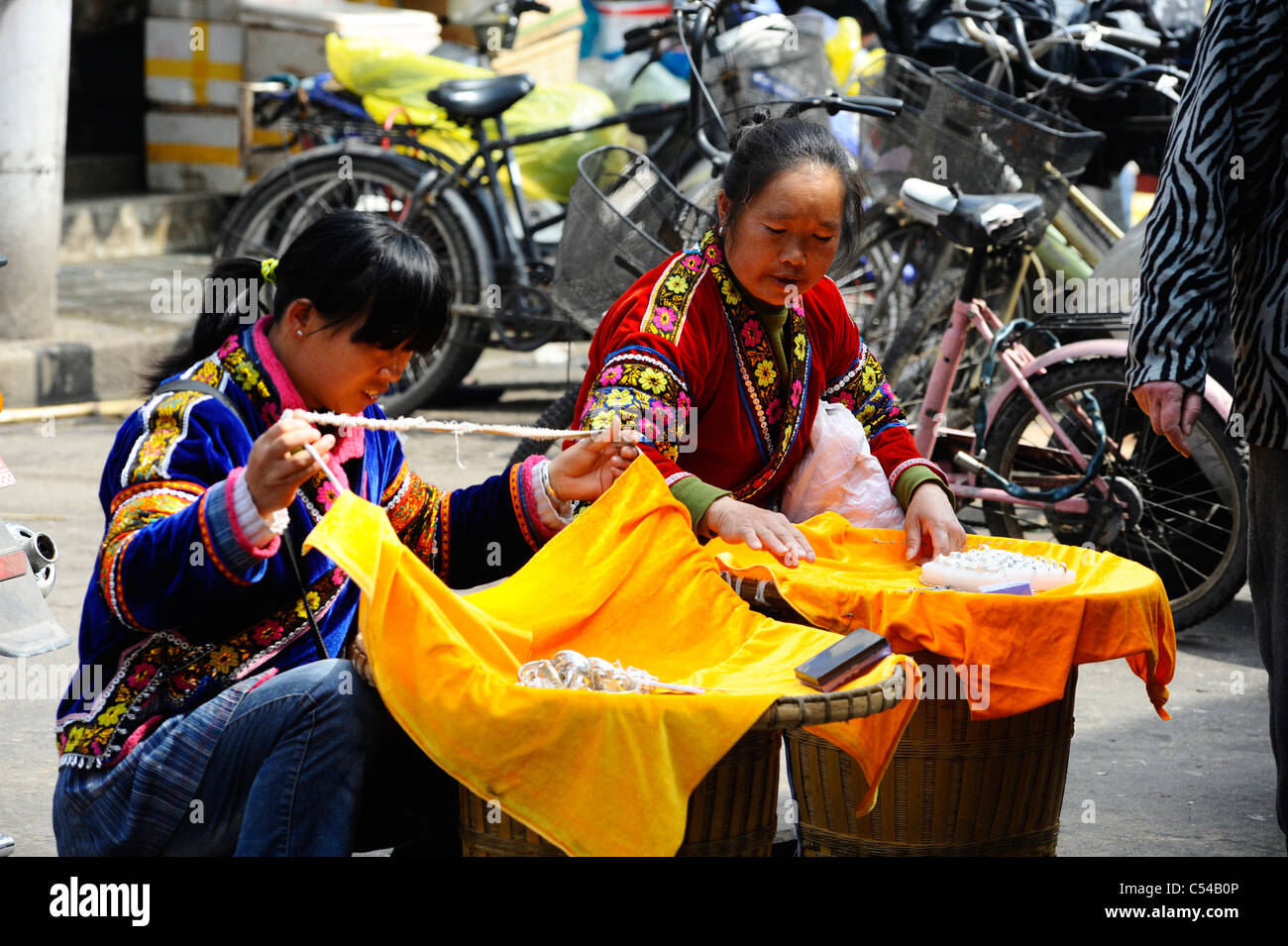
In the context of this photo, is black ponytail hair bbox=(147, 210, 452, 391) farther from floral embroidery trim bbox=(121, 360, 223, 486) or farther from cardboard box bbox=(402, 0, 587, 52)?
cardboard box bbox=(402, 0, 587, 52)

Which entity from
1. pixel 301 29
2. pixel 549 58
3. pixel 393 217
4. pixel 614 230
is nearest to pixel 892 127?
pixel 614 230

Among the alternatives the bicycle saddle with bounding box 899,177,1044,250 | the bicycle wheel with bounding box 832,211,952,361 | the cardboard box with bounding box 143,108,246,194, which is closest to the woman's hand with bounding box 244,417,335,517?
the bicycle saddle with bounding box 899,177,1044,250

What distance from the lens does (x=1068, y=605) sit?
7.83 ft

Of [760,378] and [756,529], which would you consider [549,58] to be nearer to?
[760,378]

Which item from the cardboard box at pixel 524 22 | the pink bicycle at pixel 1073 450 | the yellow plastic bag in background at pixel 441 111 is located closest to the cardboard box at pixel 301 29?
the cardboard box at pixel 524 22

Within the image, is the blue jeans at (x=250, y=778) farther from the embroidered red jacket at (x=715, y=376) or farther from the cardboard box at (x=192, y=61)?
the cardboard box at (x=192, y=61)

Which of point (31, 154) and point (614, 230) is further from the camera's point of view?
point (31, 154)

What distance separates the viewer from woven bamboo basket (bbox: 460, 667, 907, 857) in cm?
208

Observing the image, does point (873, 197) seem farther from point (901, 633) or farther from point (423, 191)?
point (901, 633)

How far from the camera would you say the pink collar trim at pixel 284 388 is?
7.29ft

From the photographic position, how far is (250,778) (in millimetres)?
2086

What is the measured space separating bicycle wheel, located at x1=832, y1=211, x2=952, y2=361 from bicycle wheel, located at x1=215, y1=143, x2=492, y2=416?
1.52 meters

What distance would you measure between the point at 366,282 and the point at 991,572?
42.0 inches
